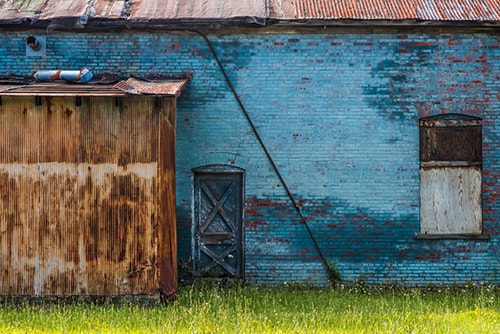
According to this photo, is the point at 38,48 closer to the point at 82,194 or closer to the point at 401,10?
the point at 82,194

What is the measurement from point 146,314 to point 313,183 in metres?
4.05

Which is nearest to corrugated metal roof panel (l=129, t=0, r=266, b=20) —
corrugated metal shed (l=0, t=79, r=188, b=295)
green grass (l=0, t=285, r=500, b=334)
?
corrugated metal shed (l=0, t=79, r=188, b=295)

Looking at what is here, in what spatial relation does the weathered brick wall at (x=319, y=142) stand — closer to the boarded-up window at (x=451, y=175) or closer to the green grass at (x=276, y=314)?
the boarded-up window at (x=451, y=175)

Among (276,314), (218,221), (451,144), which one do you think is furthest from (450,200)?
(276,314)

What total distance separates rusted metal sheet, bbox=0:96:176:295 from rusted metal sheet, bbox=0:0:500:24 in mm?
2067

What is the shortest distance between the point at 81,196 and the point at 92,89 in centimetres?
158

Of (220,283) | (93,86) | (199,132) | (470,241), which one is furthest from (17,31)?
(470,241)

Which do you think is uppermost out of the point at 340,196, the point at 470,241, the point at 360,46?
the point at 360,46

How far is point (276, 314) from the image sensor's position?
976 cm

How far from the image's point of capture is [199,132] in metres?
12.4

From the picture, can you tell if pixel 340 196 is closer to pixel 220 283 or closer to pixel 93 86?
pixel 220 283

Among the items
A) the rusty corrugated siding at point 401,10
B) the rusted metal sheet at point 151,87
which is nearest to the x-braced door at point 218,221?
the rusted metal sheet at point 151,87

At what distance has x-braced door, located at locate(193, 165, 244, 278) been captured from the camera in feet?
A: 40.9

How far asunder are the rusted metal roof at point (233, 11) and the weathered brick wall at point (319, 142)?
370 millimetres
